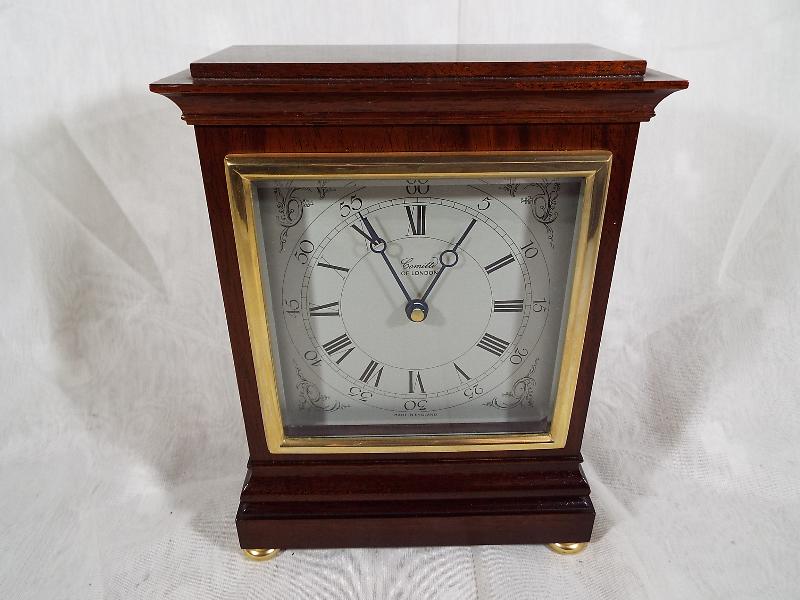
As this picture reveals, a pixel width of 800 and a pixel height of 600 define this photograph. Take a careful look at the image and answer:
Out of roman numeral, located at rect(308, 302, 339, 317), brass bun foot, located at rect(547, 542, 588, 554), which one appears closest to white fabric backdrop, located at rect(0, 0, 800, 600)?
brass bun foot, located at rect(547, 542, 588, 554)

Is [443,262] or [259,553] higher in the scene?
[443,262]

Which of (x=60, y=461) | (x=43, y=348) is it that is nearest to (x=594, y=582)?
(x=60, y=461)

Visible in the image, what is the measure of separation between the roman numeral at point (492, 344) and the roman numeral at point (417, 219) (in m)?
0.19

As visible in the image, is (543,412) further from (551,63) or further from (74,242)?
(74,242)

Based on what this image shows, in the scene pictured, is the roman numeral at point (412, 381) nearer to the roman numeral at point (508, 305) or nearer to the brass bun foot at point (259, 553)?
the roman numeral at point (508, 305)

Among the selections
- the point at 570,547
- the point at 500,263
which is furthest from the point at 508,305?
the point at 570,547

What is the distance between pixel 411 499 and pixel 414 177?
0.51 metres

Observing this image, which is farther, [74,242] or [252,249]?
[74,242]

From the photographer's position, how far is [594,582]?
1.09 metres

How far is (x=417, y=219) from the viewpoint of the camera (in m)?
0.95

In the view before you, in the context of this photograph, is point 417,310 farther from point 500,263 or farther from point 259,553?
point 259,553

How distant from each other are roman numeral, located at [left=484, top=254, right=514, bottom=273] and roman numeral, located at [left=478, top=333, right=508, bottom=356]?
105 millimetres

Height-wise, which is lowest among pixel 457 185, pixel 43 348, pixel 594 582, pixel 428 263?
pixel 594 582

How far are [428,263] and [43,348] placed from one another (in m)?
0.89
